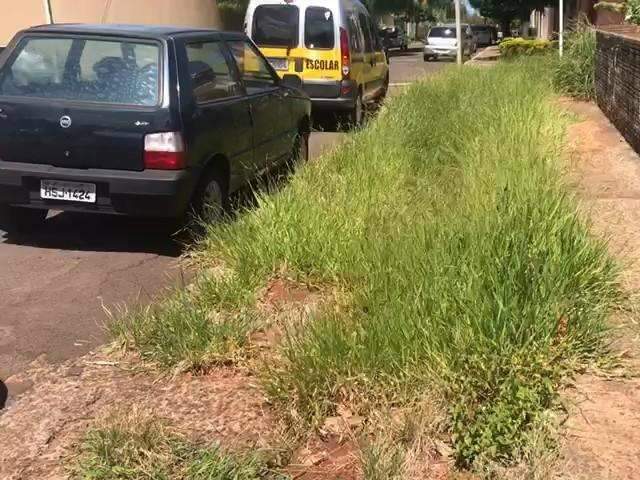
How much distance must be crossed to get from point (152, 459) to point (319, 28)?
33.0 ft

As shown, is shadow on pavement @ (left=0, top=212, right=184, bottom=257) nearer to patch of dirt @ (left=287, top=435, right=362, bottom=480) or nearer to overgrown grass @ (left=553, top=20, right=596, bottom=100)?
patch of dirt @ (left=287, top=435, right=362, bottom=480)

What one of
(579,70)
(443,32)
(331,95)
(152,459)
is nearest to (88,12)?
(331,95)

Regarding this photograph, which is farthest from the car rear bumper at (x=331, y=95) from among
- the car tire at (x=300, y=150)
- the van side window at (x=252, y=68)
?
the van side window at (x=252, y=68)

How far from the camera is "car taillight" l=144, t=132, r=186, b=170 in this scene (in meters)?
5.60

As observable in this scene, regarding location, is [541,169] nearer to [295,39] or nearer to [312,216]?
[312,216]

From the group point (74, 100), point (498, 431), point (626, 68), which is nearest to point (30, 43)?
point (74, 100)

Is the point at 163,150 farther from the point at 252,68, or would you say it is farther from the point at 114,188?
the point at 252,68

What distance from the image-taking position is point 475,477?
2803 mm

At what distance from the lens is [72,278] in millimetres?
5477

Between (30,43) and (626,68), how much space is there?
6531mm

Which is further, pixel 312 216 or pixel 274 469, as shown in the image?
pixel 312 216

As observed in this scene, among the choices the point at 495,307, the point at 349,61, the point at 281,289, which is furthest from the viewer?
the point at 349,61

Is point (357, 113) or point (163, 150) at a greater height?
point (163, 150)

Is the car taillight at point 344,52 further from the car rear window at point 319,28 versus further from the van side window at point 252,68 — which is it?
the van side window at point 252,68
